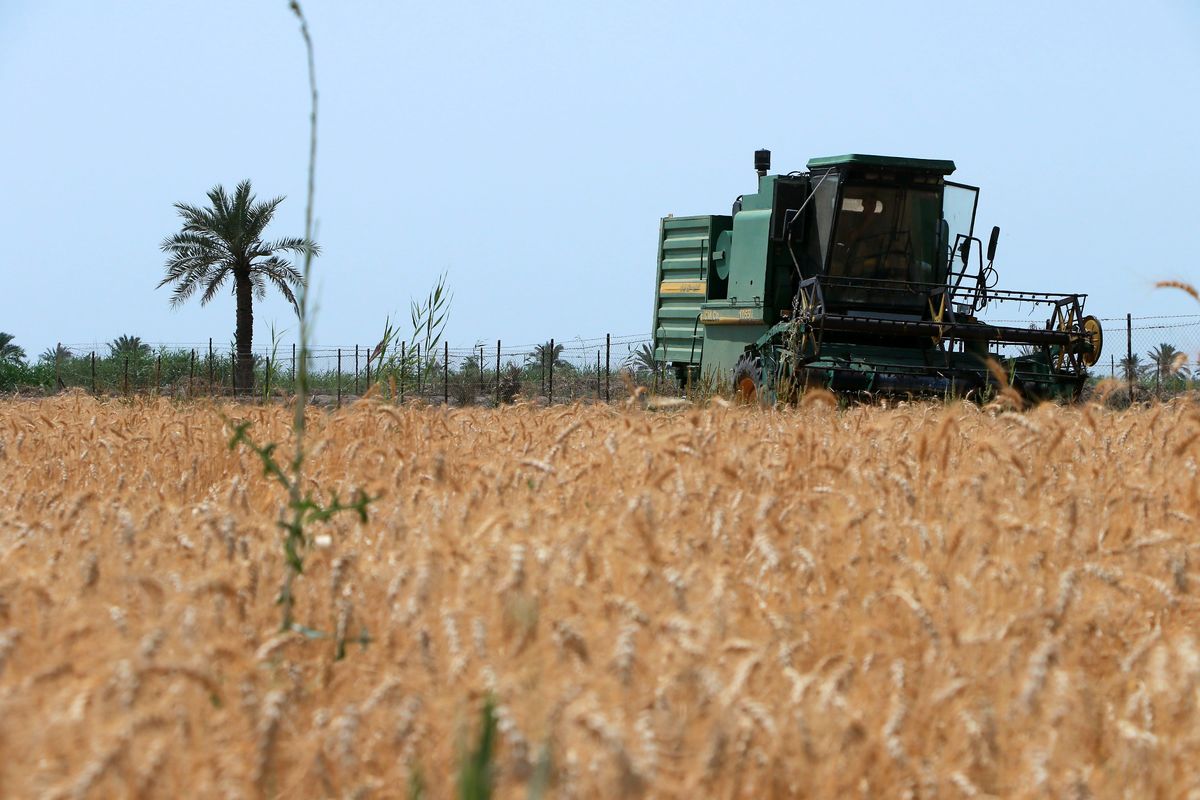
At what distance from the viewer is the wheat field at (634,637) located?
2.11 m

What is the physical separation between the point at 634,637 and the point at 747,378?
13322 millimetres

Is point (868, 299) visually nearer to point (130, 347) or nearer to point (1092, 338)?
point (1092, 338)

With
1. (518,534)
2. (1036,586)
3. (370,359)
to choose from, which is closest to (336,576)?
(518,534)

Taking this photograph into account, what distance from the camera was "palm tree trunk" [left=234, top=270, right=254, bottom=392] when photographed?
105ft

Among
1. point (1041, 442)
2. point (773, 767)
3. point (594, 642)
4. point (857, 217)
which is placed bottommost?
point (773, 767)

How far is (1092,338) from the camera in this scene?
49.1ft

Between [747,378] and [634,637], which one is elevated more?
[747,378]

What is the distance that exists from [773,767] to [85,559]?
Answer: 1.73 m

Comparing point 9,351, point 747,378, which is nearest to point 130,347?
point 9,351

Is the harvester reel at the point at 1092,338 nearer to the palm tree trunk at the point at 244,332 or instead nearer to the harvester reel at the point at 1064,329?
the harvester reel at the point at 1064,329

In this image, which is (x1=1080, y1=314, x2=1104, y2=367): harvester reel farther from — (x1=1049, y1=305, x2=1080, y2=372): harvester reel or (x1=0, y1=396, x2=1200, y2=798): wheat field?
(x1=0, y1=396, x2=1200, y2=798): wheat field

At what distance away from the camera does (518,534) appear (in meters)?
3.32

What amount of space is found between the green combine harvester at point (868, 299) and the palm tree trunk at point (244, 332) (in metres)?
17.9

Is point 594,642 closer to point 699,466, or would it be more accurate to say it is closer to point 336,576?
point 336,576
